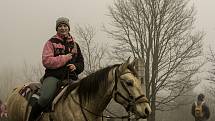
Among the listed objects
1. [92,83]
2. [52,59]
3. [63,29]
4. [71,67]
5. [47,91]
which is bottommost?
[47,91]

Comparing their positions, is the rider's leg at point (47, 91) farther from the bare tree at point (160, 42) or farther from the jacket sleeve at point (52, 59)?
the bare tree at point (160, 42)

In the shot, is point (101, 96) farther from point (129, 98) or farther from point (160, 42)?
point (160, 42)

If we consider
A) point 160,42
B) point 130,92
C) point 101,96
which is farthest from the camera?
point 160,42

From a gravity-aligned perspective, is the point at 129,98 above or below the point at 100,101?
above

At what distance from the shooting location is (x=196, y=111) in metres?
12.6

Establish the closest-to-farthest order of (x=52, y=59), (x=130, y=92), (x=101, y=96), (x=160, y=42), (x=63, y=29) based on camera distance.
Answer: (x=130, y=92), (x=101, y=96), (x=52, y=59), (x=63, y=29), (x=160, y=42)

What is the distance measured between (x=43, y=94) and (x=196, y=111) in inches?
290

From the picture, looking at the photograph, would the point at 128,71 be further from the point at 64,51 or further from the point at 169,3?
the point at 169,3

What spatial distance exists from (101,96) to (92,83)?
22 centimetres

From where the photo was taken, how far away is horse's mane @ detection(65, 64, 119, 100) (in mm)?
5809

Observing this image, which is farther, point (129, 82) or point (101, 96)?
point (101, 96)

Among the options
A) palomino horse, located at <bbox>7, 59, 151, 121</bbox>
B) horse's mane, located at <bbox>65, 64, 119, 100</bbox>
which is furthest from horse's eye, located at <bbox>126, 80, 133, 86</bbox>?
horse's mane, located at <bbox>65, 64, 119, 100</bbox>

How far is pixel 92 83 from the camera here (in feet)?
A: 19.5

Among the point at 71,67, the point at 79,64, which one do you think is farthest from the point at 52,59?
the point at 79,64
